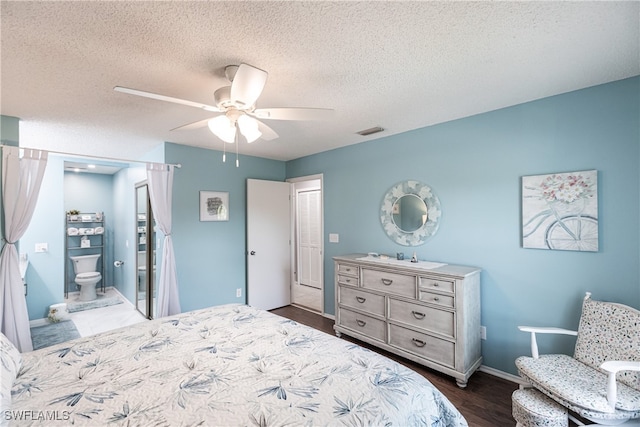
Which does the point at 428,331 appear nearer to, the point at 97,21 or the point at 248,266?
the point at 248,266

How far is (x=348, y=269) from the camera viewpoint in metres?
3.38

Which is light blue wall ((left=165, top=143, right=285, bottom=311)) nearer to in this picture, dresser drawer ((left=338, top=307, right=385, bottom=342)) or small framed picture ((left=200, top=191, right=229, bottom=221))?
small framed picture ((left=200, top=191, right=229, bottom=221))

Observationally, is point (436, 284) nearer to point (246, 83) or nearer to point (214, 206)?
point (246, 83)

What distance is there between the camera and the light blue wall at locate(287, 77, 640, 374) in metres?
2.09

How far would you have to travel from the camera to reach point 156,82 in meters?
2.04

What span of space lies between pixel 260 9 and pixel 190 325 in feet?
6.89

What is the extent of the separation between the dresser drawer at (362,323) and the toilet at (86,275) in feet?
14.8

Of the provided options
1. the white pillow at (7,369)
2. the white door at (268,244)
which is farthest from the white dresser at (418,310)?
the white pillow at (7,369)

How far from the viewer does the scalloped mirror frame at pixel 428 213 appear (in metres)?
3.10

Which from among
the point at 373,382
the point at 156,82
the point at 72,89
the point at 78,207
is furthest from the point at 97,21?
the point at 78,207

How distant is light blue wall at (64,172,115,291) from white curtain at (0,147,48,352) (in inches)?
136

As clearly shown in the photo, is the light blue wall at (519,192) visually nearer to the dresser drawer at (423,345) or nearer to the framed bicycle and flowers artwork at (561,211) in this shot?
the framed bicycle and flowers artwork at (561,211)

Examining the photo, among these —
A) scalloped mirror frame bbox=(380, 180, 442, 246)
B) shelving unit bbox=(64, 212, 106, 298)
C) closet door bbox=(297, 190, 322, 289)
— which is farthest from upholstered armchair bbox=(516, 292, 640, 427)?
shelving unit bbox=(64, 212, 106, 298)

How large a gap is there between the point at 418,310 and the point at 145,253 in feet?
12.7
